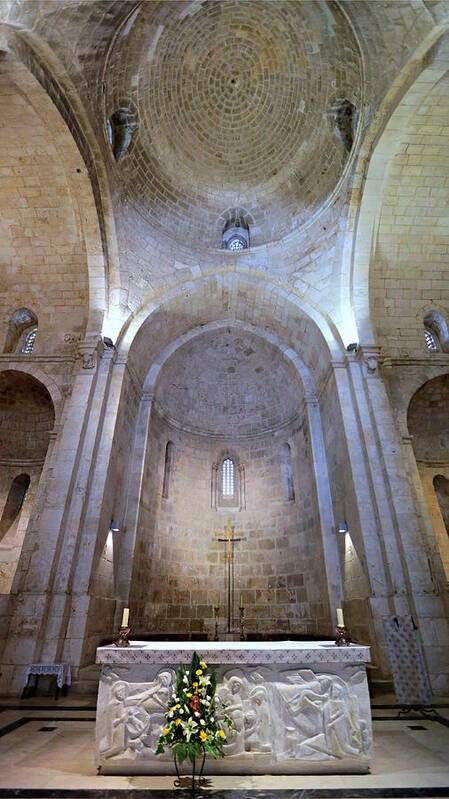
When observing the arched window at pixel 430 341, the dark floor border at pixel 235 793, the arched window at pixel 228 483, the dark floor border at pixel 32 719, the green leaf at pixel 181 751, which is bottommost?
the dark floor border at pixel 235 793

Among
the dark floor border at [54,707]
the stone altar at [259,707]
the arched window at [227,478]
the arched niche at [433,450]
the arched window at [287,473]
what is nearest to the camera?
the stone altar at [259,707]

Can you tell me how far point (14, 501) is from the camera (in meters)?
12.9

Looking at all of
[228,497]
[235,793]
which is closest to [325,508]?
[228,497]

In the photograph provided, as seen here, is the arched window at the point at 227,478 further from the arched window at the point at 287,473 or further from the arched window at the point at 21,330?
the arched window at the point at 21,330

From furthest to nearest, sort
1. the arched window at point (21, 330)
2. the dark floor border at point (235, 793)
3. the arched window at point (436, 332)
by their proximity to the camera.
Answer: the arched window at point (21, 330) → the arched window at point (436, 332) → the dark floor border at point (235, 793)

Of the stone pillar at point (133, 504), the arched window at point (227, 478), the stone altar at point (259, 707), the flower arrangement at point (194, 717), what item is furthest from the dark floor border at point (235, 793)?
the arched window at point (227, 478)

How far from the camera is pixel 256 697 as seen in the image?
4316 mm

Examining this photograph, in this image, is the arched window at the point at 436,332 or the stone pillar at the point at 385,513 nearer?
the stone pillar at the point at 385,513

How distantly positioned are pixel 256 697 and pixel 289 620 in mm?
9416

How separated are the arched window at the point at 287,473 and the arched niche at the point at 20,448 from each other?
816 centimetres

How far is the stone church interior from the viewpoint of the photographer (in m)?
4.39

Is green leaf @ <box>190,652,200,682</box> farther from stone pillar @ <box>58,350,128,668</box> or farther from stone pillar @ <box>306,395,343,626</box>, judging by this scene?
stone pillar @ <box>306,395,343,626</box>

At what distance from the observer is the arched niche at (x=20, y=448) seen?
1263 cm

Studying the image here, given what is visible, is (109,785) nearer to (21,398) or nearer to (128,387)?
(128,387)
